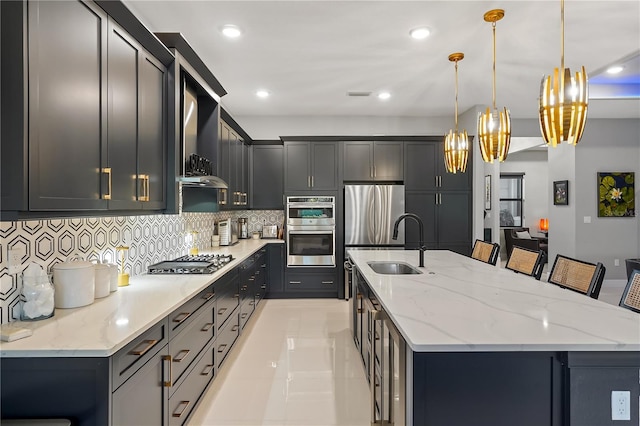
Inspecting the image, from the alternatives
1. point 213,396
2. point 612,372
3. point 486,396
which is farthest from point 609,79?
point 213,396

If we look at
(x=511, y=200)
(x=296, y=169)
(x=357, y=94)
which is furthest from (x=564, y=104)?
(x=511, y=200)

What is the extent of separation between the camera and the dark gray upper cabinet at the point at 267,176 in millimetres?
5633

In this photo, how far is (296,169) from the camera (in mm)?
5391

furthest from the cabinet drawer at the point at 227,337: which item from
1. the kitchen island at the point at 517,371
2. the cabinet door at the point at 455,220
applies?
the cabinet door at the point at 455,220

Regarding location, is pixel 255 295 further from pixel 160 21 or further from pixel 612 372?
pixel 612 372

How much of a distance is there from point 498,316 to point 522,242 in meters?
7.94

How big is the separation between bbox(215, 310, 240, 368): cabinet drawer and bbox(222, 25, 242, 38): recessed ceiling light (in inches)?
101

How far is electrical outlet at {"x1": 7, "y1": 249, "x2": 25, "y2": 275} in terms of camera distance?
1579 mm

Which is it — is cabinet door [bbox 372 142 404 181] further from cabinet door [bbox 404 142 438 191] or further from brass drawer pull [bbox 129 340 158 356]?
brass drawer pull [bbox 129 340 158 356]

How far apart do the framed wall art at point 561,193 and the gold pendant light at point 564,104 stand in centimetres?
516

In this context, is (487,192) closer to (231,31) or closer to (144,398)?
(231,31)

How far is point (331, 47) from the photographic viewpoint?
330 cm

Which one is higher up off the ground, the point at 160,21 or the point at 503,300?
the point at 160,21

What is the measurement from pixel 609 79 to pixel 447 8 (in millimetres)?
3649
